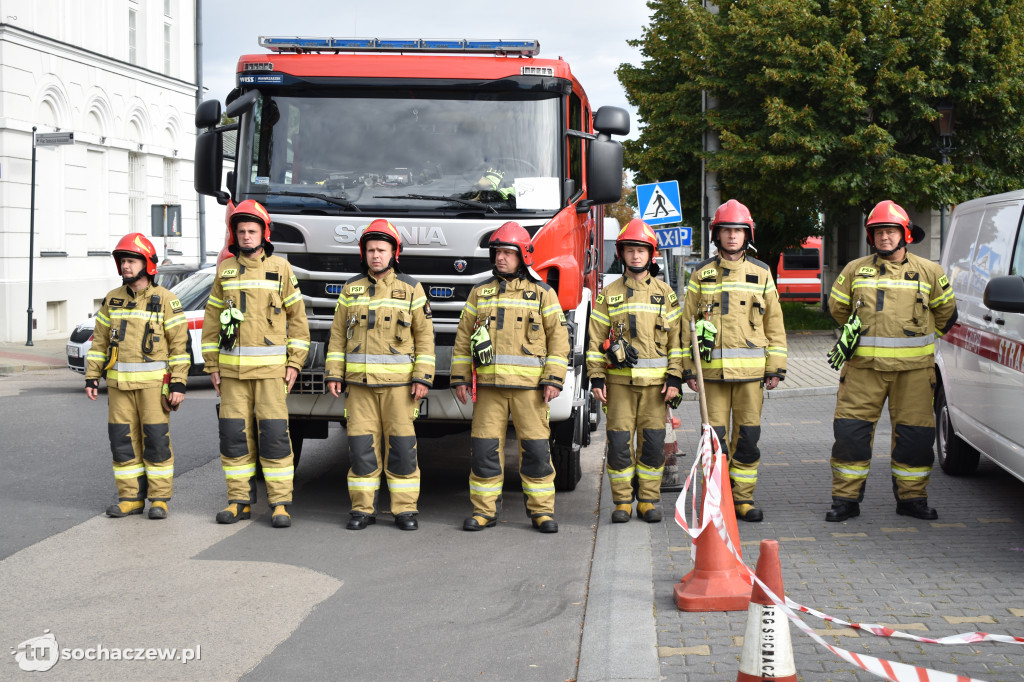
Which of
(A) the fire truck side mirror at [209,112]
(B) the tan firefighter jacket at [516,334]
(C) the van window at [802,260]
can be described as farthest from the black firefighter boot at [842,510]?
(C) the van window at [802,260]

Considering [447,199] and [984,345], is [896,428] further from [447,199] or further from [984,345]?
[447,199]

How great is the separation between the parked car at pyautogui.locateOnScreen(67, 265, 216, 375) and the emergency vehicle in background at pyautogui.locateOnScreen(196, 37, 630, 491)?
22.6 feet

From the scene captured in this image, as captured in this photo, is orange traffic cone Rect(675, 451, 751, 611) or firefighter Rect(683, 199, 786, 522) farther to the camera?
firefighter Rect(683, 199, 786, 522)

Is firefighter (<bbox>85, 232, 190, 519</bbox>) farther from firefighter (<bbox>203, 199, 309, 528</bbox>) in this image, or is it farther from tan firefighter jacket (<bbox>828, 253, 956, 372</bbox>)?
tan firefighter jacket (<bbox>828, 253, 956, 372</bbox>)

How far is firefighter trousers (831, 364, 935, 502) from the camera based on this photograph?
7098 millimetres

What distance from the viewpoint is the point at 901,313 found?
7020mm

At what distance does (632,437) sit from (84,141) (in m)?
20.7

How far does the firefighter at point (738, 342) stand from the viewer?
7.18 metres

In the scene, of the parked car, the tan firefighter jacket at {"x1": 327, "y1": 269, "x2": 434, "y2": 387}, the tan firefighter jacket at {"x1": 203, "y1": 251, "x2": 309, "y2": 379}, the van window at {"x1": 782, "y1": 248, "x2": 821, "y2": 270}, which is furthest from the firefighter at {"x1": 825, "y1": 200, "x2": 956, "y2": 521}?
the van window at {"x1": 782, "y1": 248, "x2": 821, "y2": 270}

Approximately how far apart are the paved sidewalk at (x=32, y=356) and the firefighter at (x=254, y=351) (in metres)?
11.7

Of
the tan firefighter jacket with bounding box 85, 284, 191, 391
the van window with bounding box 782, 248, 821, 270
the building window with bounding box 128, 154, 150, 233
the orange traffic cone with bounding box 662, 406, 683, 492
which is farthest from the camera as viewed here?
the van window with bounding box 782, 248, 821, 270

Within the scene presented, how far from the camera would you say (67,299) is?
23.6 metres

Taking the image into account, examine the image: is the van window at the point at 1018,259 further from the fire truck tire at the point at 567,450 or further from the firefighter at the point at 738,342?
the fire truck tire at the point at 567,450

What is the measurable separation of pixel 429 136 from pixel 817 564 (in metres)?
3.84
